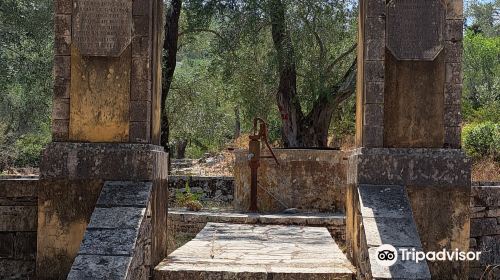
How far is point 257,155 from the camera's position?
11.7 m

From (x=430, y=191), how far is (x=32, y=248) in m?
3.85

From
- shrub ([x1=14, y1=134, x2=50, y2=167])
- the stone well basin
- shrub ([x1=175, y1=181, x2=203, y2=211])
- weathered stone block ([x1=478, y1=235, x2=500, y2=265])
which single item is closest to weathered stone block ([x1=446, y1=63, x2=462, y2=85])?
weathered stone block ([x1=478, y1=235, x2=500, y2=265])

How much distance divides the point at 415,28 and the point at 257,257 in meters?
2.86

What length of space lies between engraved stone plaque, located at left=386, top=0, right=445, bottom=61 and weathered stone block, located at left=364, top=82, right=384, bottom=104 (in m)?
0.33

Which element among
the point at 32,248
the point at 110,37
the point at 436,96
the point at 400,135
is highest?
the point at 110,37

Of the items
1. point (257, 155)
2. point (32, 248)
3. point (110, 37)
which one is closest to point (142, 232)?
point (32, 248)

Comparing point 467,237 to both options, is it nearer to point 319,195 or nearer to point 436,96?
point 436,96

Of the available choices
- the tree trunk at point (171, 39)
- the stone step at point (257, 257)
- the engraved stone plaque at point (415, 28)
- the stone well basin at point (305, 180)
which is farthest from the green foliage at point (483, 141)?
the engraved stone plaque at point (415, 28)

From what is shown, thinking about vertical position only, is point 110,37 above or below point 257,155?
above

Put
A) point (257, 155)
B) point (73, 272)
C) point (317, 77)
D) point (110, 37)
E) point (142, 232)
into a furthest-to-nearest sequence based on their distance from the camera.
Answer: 1. point (317, 77)
2. point (257, 155)
3. point (110, 37)
4. point (142, 232)
5. point (73, 272)

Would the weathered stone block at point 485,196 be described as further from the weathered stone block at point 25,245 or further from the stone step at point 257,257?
the weathered stone block at point 25,245

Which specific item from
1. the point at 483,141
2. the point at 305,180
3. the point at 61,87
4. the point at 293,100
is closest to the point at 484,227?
the point at 61,87

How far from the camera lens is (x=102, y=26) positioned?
5.87 meters

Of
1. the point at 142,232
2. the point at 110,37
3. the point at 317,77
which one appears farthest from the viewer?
the point at 317,77
